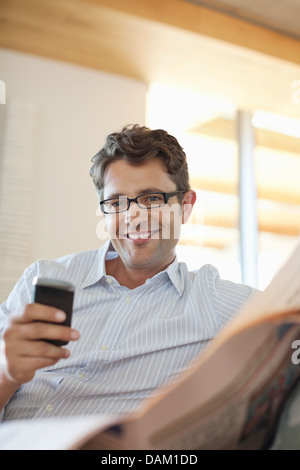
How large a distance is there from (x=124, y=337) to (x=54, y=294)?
38 centimetres

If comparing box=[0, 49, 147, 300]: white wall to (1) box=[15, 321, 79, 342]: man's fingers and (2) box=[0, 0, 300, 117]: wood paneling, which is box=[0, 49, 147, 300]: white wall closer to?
(2) box=[0, 0, 300, 117]: wood paneling

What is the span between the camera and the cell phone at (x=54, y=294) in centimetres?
76

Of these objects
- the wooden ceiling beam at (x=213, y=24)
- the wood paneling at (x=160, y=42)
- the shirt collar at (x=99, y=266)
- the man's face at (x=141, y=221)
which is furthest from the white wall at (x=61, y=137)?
the man's face at (x=141, y=221)

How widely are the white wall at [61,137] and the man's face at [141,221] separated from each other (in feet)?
5.46

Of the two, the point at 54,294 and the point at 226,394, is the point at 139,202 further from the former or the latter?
the point at 226,394

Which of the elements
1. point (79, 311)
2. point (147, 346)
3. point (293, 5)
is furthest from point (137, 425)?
point (293, 5)

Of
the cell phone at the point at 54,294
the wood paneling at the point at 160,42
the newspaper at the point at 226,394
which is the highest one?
the wood paneling at the point at 160,42

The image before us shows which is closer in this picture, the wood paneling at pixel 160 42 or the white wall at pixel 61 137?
the wood paneling at pixel 160 42

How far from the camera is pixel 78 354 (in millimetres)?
1101

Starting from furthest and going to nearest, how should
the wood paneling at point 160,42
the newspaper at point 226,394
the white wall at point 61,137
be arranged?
the white wall at point 61,137 → the wood paneling at point 160,42 → the newspaper at point 226,394

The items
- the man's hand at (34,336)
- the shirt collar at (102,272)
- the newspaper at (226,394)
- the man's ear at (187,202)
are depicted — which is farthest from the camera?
the man's ear at (187,202)

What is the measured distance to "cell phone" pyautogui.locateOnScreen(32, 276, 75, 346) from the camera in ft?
2.48

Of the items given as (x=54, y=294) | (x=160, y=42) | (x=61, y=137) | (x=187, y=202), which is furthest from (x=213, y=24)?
(x=54, y=294)

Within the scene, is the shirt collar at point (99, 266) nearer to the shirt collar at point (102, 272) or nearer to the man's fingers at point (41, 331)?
the shirt collar at point (102, 272)
